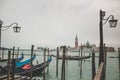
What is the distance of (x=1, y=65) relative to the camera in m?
10.3

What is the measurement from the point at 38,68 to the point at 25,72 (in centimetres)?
304

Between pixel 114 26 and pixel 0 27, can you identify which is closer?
pixel 114 26

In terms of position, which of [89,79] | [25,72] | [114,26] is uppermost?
[114,26]

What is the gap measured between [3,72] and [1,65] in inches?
22.8

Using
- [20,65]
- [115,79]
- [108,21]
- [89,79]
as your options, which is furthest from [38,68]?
[108,21]

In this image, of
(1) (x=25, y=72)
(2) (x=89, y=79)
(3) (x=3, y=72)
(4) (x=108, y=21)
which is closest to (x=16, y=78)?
(3) (x=3, y=72)

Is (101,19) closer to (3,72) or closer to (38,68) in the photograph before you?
(3,72)

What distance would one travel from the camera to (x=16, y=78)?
10.5 m

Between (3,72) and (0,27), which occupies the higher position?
(0,27)

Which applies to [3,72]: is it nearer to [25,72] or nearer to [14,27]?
[14,27]

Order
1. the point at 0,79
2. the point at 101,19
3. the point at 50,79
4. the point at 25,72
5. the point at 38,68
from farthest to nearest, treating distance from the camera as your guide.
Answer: the point at 50,79
the point at 38,68
the point at 25,72
the point at 0,79
the point at 101,19

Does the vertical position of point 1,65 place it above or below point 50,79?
above

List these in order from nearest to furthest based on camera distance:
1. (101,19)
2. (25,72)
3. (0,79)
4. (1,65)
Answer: (101,19)
(0,79)
(1,65)
(25,72)

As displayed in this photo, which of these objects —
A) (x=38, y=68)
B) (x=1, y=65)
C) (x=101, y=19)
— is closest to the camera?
(x=101, y=19)
